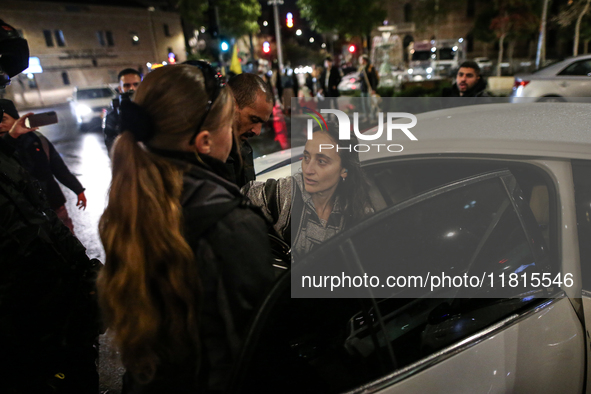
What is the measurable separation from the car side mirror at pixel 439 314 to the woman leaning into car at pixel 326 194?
565mm

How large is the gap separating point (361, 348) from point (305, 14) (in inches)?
980

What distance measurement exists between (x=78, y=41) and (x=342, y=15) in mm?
24258

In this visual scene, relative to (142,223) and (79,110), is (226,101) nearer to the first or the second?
(142,223)

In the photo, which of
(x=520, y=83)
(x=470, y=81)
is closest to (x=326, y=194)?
(x=470, y=81)

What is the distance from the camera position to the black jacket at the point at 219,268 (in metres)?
0.99

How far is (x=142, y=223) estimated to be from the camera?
96cm

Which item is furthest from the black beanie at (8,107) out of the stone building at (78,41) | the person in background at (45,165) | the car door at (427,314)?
the stone building at (78,41)

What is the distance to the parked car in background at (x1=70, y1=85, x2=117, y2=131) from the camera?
13.5 metres

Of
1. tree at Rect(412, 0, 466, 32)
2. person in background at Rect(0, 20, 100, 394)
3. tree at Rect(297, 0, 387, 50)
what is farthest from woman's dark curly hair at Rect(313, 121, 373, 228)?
tree at Rect(412, 0, 466, 32)

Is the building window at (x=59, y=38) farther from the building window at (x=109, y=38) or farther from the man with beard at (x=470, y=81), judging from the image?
the man with beard at (x=470, y=81)

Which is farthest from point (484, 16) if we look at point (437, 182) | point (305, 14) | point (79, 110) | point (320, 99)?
point (437, 182)

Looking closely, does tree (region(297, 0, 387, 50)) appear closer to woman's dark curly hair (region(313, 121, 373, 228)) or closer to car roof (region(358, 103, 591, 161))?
car roof (region(358, 103, 591, 161))

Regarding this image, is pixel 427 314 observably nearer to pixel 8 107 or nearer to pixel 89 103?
pixel 8 107

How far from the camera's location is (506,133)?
160cm
